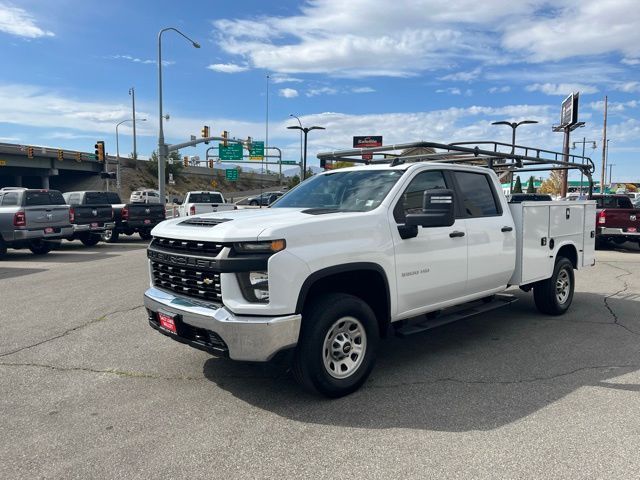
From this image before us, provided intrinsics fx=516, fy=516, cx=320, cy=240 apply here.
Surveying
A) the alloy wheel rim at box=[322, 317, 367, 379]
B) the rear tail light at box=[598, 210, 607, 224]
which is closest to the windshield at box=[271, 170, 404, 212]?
the alloy wheel rim at box=[322, 317, 367, 379]

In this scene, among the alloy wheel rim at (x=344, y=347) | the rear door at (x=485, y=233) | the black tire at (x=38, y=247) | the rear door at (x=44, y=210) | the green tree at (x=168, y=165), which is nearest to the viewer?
the alloy wheel rim at (x=344, y=347)

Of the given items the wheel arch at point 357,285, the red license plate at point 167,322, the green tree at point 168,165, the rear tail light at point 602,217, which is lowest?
the red license plate at point 167,322

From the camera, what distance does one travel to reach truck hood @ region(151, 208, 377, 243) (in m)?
3.72

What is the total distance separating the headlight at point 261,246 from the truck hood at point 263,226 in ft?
0.14

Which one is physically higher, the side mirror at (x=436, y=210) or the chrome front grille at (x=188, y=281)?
the side mirror at (x=436, y=210)

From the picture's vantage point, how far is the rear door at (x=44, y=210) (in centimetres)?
1375

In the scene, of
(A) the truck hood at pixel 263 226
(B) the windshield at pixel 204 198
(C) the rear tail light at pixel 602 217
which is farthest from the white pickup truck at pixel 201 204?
(A) the truck hood at pixel 263 226

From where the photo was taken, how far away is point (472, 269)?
5.28 meters

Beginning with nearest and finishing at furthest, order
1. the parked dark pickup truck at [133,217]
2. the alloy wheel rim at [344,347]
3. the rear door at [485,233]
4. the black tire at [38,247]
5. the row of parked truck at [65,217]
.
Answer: the alloy wheel rim at [344,347], the rear door at [485,233], the row of parked truck at [65,217], the black tire at [38,247], the parked dark pickup truck at [133,217]

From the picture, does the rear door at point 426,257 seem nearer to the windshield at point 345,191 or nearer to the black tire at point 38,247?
the windshield at point 345,191

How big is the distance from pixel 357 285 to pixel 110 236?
1616 cm

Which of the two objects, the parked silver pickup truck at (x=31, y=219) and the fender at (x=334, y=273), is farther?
the parked silver pickup truck at (x=31, y=219)

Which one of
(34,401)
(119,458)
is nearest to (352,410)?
(119,458)

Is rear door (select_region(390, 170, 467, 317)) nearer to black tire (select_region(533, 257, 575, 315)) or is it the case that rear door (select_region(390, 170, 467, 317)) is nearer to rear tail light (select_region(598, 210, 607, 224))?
black tire (select_region(533, 257, 575, 315))
